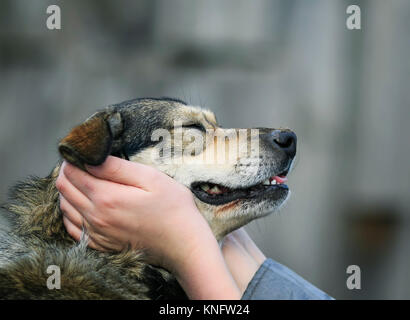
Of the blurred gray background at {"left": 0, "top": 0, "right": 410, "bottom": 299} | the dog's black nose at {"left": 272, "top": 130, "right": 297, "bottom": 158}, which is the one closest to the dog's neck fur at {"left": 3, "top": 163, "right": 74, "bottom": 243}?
the dog's black nose at {"left": 272, "top": 130, "right": 297, "bottom": 158}

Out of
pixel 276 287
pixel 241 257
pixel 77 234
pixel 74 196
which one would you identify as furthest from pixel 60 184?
pixel 276 287

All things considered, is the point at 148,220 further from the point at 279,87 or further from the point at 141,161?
the point at 279,87

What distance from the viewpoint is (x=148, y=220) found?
2.06 m

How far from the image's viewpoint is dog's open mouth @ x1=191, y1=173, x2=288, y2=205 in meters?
2.45

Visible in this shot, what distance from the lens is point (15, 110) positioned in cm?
580

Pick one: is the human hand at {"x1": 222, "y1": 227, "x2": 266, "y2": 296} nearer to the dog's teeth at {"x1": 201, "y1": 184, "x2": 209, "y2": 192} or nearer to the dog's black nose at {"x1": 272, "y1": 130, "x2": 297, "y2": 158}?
the dog's teeth at {"x1": 201, "y1": 184, "x2": 209, "y2": 192}

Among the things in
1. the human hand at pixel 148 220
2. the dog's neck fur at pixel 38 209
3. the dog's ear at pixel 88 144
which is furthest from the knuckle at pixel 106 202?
the dog's neck fur at pixel 38 209

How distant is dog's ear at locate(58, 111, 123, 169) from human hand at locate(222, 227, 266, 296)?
662 mm

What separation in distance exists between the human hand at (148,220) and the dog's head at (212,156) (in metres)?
0.24

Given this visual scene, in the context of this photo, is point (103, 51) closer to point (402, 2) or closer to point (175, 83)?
point (175, 83)

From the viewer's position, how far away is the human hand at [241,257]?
2.32 meters

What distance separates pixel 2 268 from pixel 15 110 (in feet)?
13.5

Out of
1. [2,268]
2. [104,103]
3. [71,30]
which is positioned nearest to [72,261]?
[2,268]

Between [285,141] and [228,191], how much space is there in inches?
13.9
